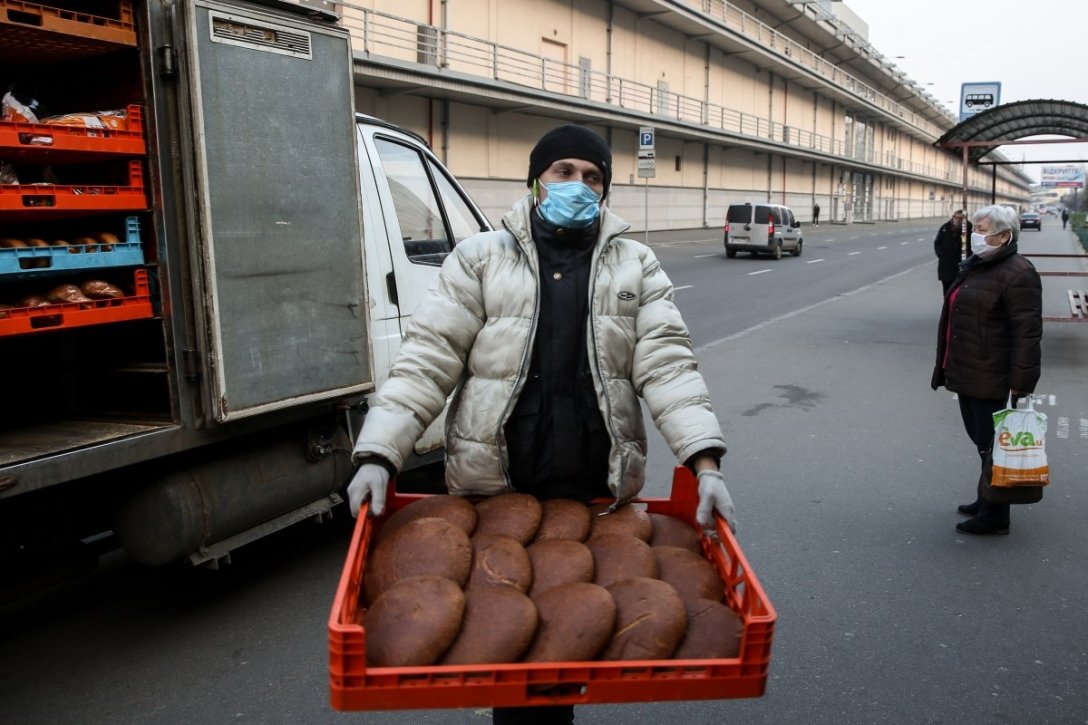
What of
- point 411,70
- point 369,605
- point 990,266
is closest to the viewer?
point 369,605

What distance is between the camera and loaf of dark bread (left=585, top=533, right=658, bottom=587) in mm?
2051

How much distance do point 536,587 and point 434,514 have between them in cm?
32

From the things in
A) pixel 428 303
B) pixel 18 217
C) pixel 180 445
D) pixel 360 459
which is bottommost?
pixel 180 445

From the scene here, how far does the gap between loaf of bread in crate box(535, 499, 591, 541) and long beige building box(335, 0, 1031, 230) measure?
12.4m

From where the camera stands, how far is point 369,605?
2002 mm

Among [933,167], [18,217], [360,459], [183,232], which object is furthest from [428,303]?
[933,167]

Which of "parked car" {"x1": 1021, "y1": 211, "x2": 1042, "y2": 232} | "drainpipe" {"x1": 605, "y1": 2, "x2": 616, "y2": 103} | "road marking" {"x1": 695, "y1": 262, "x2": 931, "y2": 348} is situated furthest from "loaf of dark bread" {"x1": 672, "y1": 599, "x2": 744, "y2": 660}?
"parked car" {"x1": 1021, "y1": 211, "x2": 1042, "y2": 232}

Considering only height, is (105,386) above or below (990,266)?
below

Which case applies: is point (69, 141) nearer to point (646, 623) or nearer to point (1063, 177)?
point (646, 623)

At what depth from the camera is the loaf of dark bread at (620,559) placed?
6.73 ft

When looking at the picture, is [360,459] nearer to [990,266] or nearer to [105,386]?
[105,386]

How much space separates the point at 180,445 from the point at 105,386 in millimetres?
695

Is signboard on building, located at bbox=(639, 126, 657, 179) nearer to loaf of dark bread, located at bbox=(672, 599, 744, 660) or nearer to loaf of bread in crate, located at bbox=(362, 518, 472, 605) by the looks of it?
loaf of bread in crate, located at bbox=(362, 518, 472, 605)

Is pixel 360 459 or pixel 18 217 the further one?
pixel 18 217
